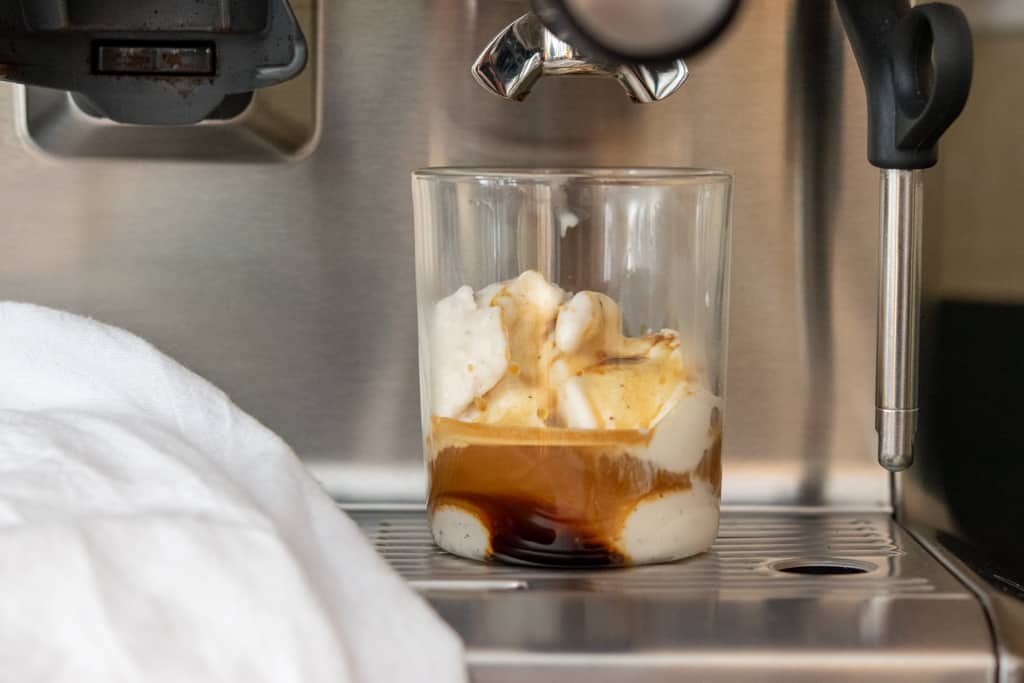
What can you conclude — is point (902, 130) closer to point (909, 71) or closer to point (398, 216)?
point (909, 71)

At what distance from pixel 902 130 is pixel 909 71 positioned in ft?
0.06

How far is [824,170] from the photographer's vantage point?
1.78 feet

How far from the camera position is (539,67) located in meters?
0.45

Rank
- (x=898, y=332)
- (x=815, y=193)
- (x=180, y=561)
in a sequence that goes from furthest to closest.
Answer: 1. (x=815, y=193)
2. (x=898, y=332)
3. (x=180, y=561)

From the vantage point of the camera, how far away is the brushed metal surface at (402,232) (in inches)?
21.3

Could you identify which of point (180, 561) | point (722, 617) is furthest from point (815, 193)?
point (180, 561)

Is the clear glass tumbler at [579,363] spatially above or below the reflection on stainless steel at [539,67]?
below

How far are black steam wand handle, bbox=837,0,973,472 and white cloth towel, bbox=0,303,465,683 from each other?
0.58 feet

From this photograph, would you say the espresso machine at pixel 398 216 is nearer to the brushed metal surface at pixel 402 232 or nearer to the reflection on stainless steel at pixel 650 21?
the brushed metal surface at pixel 402 232

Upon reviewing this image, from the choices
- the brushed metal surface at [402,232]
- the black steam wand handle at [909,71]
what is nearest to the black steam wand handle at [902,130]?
the black steam wand handle at [909,71]

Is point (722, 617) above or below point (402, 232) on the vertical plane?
below

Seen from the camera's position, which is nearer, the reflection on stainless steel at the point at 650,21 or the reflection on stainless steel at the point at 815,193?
the reflection on stainless steel at the point at 650,21

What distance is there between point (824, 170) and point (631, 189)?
0.43 ft

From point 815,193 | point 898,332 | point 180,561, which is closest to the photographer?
point 180,561
